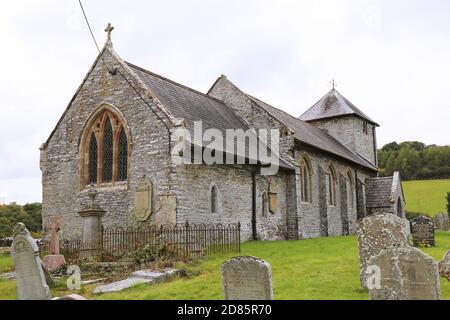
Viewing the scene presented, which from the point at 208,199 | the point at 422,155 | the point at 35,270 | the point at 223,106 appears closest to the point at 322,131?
the point at 223,106

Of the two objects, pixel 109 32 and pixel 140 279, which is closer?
pixel 140 279

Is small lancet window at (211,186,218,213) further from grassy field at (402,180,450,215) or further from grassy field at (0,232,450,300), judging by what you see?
grassy field at (402,180,450,215)

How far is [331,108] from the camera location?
1515 inches

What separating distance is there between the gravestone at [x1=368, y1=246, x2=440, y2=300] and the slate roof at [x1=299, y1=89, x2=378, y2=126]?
98.2 feet

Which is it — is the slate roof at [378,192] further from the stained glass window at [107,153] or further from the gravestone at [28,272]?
the gravestone at [28,272]

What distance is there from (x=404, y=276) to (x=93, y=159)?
14.6 metres

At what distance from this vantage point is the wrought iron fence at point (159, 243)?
15.3 meters

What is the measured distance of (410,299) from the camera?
309 inches

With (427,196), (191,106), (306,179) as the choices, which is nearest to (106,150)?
(191,106)

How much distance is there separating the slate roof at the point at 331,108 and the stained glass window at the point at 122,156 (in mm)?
21513

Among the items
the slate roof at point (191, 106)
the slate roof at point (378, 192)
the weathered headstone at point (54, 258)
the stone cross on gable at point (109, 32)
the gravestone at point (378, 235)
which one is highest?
the stone cross on gable at point (109, 32)

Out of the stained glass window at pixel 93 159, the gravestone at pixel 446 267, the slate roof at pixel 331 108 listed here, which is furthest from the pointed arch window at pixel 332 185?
the gravestone at pixel 446 267

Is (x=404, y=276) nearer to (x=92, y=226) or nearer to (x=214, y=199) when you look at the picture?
(x=92, y=226)

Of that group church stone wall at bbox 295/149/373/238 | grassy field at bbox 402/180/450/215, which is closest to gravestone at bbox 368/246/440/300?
church stone wall at bbox 295/149/373/238
